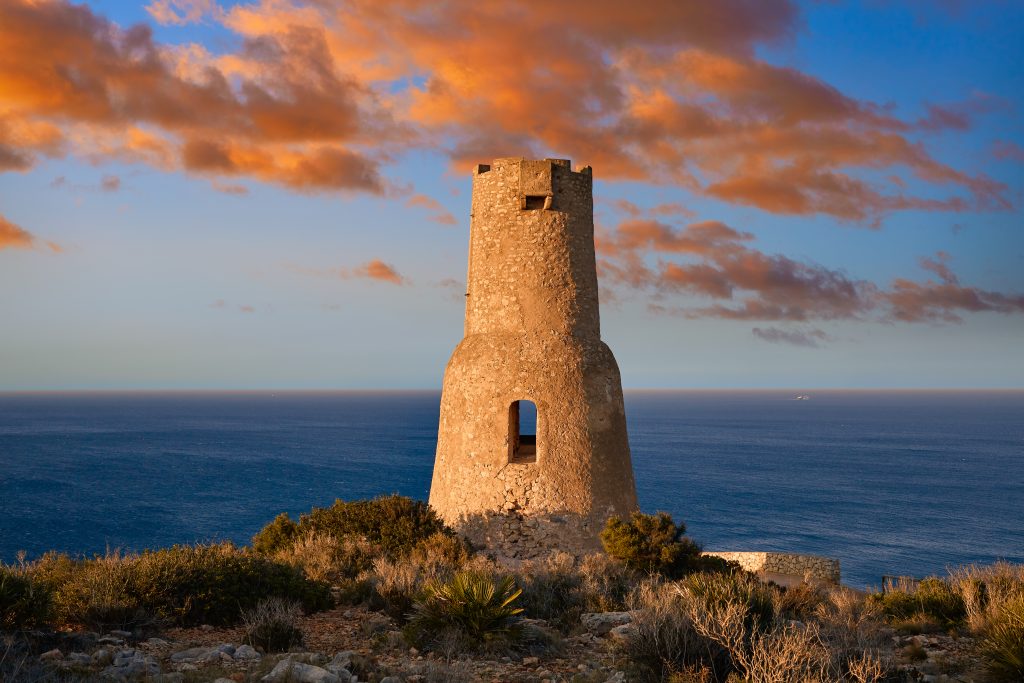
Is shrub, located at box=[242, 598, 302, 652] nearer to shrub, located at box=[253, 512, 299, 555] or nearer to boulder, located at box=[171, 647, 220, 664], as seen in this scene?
boulder, located at box=[171, 647, 220, 664]

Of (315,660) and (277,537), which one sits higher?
(315,660)

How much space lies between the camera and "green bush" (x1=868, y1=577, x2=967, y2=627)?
394 inches

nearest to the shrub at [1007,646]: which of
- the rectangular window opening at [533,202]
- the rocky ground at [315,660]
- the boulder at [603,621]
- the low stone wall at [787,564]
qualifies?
the rocky ground at [315,660]

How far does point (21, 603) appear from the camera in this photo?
748 centimetres

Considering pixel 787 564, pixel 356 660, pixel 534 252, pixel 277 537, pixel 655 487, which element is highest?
pixel 534 252

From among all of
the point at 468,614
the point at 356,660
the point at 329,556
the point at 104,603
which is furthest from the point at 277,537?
the point at 356,660

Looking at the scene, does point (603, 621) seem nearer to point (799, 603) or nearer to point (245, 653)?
point (799, 603)

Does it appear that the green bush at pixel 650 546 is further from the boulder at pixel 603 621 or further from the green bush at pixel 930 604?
the boulder at pixel 603 621

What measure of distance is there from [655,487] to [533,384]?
60495 mm

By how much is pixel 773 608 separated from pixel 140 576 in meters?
7.40

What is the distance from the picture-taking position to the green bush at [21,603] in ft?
24.3

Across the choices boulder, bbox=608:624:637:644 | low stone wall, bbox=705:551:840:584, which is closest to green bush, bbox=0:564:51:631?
boulder, bbox=608:624:637:644

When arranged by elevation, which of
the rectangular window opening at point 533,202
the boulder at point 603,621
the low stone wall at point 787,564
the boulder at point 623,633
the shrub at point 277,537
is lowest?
the low stone wall at point 787,564

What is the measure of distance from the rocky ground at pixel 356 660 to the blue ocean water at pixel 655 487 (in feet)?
127
